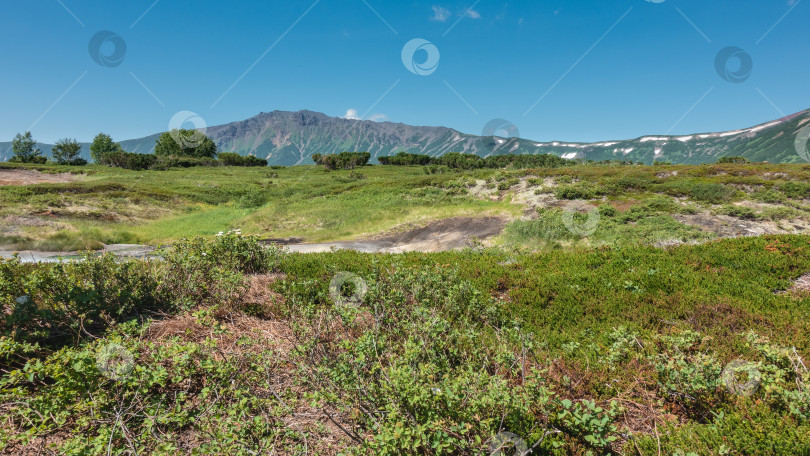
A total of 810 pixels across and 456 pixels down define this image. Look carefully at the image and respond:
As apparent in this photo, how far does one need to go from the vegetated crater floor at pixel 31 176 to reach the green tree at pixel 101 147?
144 feet

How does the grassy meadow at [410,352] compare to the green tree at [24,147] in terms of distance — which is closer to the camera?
the grassy meadow at [410,352]

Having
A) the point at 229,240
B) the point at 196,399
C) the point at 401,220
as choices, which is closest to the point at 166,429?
the point at 196,399

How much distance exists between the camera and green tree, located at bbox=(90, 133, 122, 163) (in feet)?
348

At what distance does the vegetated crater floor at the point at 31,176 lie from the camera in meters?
56.9

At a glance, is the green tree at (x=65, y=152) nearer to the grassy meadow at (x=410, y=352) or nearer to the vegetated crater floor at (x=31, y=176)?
the vegetated crater floor at (x=31, y=176)

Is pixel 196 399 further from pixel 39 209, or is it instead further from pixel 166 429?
pixel 39 209

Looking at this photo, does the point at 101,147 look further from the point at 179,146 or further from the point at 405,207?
the point at 405,207

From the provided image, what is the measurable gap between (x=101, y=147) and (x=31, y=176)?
57.6m

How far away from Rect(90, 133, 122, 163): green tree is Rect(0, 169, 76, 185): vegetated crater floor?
144 feet

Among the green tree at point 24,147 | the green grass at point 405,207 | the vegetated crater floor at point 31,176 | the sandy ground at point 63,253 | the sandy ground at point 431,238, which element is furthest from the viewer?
the green tree at point 24,147

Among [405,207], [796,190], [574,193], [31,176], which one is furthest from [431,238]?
[31,176]

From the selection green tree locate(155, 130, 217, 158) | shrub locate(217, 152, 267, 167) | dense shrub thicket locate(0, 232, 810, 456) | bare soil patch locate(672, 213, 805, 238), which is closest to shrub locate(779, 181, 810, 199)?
bare soil patch locate(672, 213, 805, 238)

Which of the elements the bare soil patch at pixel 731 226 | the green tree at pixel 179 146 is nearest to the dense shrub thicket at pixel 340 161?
the green tree at pixel 179 146

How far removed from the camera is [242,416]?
3.90 meters
